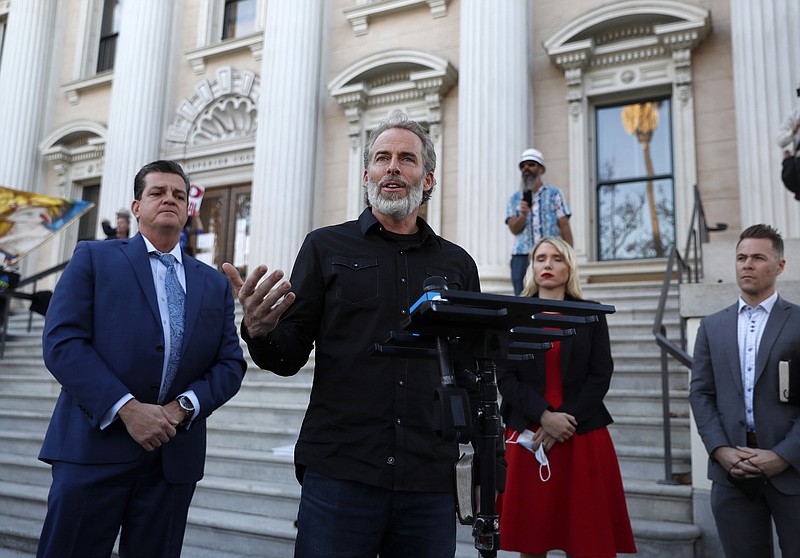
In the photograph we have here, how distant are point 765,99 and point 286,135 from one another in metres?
7.22

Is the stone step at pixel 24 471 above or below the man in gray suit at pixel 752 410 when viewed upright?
below

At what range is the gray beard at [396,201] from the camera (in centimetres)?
230

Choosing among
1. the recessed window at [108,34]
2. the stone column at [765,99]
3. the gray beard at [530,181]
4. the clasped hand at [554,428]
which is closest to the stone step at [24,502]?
the clasped hand at [554,428]

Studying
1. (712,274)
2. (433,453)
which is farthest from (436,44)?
(433,453)

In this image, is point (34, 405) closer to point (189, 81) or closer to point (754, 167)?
point (189, 81)

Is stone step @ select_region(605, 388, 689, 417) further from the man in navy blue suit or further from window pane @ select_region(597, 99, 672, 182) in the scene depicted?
window pane @ select_region(597, 99, 672, 182)

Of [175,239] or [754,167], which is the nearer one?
[175,239]

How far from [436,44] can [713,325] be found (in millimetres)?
9026

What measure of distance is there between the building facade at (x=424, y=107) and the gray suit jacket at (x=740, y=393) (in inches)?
186

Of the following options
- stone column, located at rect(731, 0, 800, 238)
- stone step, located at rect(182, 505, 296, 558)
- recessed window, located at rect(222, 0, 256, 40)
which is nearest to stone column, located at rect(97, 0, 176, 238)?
recessed window, located at rect(222, 0, 256, 40)

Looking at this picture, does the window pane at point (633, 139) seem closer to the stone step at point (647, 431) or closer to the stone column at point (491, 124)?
the stone column at point (491, 124)

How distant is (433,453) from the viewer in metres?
2.19

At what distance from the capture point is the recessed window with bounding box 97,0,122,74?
51.8 feet

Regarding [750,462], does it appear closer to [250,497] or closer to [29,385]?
[250,497]
